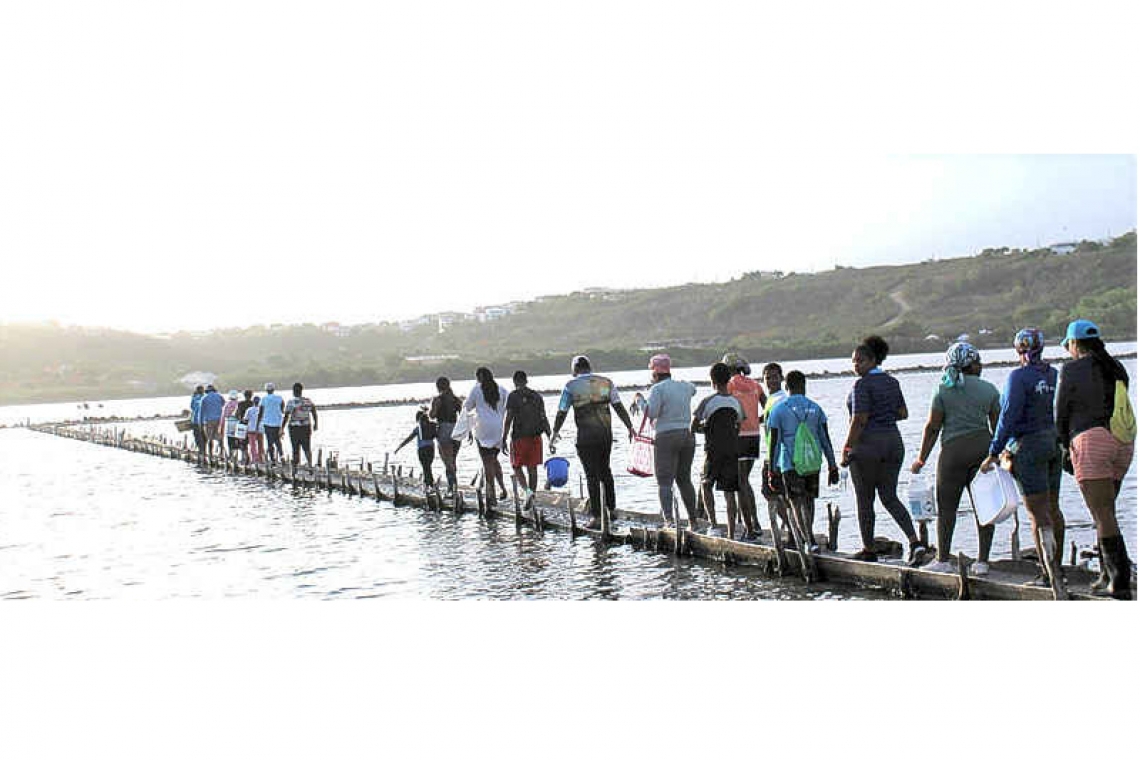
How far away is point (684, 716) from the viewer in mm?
7914

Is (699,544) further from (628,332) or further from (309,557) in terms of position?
(628,332)

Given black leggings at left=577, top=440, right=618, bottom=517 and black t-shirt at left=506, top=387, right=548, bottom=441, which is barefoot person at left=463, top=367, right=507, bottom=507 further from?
black leggings at left=577, top=440, right=618, bottom=517

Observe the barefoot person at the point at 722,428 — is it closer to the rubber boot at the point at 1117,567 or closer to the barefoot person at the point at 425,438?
the rubber boot at the point at 1117,567

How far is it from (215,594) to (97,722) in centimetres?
624

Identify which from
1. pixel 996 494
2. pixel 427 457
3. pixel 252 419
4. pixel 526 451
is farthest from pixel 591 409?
pixel 252 419

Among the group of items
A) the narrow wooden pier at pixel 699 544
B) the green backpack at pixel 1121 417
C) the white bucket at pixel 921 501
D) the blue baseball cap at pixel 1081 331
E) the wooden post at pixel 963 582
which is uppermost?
the blue baseball cap at pixel 1081 331

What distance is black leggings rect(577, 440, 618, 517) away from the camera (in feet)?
44.8

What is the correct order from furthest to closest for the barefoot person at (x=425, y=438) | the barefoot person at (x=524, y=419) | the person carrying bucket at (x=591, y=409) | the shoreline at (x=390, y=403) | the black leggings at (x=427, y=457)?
the shoreline at (x=390, y=403) < the black leggings at (x=427, y=457) < the barefoot person at (x=425, y=438) < the barefoot person at (x=524, y=419) < the person carrying bucket at (x=591, y=409)

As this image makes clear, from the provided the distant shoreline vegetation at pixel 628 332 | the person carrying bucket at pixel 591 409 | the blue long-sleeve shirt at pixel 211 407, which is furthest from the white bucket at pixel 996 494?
the distant shoreline vegetation at pixel 628 332

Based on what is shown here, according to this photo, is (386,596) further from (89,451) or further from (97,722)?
(89,451)

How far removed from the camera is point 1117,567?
Answer: 29.2ft

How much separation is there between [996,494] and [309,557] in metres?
9.69

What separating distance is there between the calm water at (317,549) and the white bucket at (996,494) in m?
1.84

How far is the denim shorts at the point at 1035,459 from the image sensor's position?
9.02 metres
